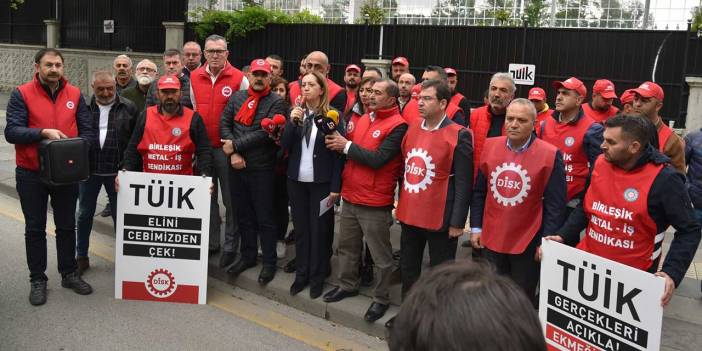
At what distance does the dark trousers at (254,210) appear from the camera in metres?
5.75

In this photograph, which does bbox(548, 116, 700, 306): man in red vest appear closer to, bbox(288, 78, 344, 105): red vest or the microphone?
Result: the microphone

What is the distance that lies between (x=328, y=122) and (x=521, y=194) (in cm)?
167

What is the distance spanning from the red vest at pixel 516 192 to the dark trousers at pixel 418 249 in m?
0.48

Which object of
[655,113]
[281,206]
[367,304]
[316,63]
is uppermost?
[316,63]

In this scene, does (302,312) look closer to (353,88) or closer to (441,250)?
(441,250)

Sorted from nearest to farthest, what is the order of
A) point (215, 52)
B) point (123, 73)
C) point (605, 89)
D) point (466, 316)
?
point (466, 316), point (215, 52), point (605, 89), point (123, 73)

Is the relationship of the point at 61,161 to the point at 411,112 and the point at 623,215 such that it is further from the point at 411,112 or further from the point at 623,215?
the point at 623,215

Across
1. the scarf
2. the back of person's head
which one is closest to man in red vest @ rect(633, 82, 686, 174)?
the scarf

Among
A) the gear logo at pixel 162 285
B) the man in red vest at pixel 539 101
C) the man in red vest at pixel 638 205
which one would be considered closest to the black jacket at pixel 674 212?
the man in red vest at pixel 638 205

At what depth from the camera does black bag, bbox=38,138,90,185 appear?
4.98 m

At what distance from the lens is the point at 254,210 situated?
5.95 m

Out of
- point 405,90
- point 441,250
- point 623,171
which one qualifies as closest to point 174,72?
point 405,90

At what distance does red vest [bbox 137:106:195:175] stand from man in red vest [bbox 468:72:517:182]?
2.62 metres

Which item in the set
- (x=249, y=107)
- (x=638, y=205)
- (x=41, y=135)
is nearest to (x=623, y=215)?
(x=638, y=205)
